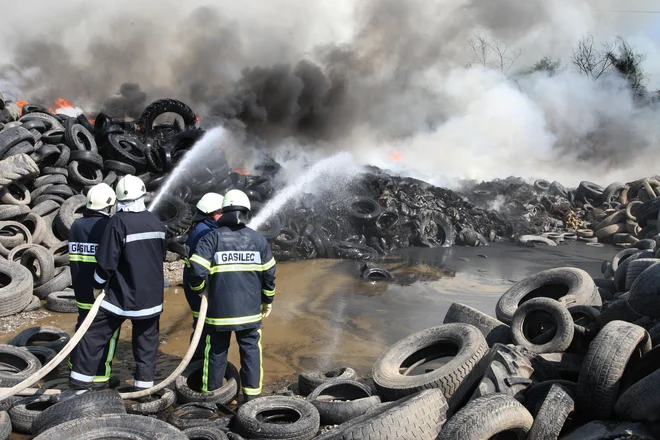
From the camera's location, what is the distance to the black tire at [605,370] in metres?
3.38

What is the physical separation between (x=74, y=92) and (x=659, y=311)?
2585 cm

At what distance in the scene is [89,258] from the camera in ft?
14.9

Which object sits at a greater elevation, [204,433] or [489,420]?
[489,420]

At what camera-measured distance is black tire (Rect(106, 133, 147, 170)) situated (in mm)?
11290

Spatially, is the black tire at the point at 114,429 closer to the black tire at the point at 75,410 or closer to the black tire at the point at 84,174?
the black tire at the point at 75,410

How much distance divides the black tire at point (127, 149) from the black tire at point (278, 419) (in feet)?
28.4

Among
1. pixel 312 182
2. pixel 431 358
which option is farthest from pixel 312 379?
pixel 312 182

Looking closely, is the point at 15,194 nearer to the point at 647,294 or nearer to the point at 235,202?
the point at 235,202

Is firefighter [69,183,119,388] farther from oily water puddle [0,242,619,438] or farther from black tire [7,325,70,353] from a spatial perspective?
black tire [7,325,70,353]

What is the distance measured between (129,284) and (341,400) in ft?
6.74

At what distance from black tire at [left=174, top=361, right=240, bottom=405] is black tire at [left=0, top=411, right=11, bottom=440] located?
1.22 meters

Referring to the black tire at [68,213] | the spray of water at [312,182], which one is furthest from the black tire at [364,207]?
the black tire at [68,213]

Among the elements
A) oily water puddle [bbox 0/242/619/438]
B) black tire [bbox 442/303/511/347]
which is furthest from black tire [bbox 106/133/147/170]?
black tire [bbox 442/303/511/347]

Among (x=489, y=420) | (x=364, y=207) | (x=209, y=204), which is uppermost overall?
(x=364, y=207)
